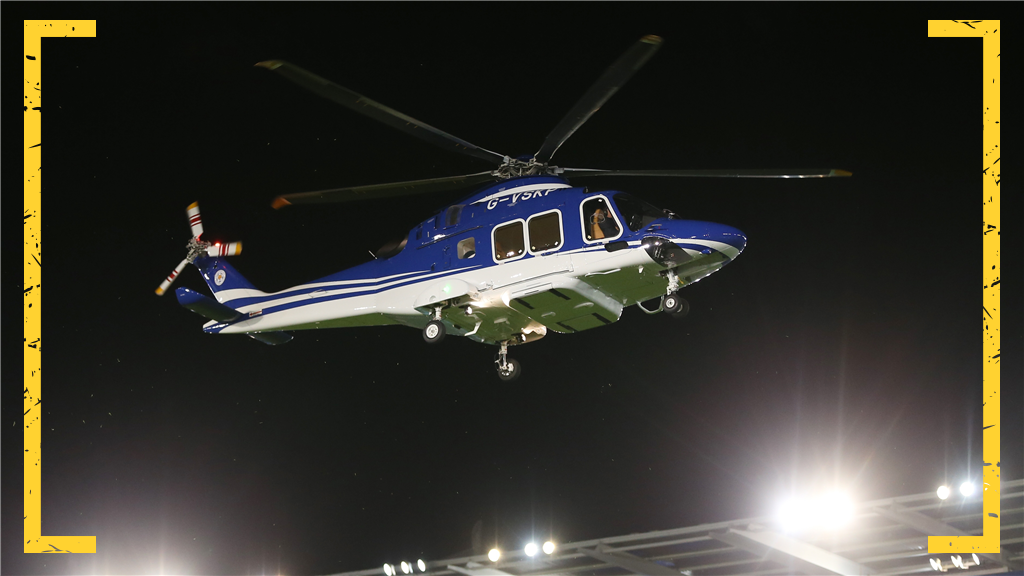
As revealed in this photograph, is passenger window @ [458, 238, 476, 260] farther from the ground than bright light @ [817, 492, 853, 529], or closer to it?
farther from the ground

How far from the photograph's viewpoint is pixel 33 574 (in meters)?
22.3

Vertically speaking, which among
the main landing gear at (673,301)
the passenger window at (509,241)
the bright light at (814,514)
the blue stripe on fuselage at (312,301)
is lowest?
the bright light at (814,514)

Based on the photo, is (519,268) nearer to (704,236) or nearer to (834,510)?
(704,236)

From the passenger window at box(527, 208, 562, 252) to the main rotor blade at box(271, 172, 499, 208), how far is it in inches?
54.7

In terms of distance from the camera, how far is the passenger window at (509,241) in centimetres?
1597

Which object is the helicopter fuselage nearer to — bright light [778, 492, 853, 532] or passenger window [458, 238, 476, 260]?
passenger window [458, 238, 476, 260]

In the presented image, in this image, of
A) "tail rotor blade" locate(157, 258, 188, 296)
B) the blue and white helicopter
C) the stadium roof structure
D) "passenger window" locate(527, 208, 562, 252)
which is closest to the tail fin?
the blue and white helicopter

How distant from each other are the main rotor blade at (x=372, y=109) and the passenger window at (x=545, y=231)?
4.61ft

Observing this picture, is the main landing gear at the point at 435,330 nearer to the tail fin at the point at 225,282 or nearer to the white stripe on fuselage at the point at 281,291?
the white stripe on fuselage at the point at 281,291

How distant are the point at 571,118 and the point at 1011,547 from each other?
991 cm

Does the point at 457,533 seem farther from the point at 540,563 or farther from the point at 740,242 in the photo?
the point at 740,242

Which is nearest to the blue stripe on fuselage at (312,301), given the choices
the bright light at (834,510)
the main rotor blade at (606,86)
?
the main rotor blade at (606,86)

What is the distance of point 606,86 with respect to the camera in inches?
557

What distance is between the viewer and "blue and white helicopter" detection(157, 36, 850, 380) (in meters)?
14.9
